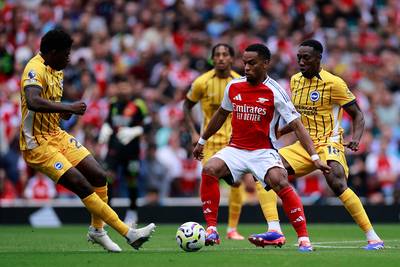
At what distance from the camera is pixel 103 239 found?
38.0ft

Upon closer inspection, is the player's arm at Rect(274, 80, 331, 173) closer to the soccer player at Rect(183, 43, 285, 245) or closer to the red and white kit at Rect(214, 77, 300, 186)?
the red and white kit at Rect(214, 77, 300, 186)

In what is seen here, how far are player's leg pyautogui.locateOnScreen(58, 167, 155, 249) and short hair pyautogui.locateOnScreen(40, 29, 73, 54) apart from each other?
1381 mm

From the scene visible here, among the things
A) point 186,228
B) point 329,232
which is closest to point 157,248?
point 186,228

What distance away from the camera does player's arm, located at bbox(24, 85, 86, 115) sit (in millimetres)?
10836

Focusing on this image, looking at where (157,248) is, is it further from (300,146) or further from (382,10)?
(382,10)

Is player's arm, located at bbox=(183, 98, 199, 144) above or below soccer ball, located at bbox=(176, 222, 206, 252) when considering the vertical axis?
above

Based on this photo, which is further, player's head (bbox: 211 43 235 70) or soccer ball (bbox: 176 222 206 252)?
player's head (bbox: 211 43 235 70)

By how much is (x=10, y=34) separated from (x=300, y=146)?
12.1 metres

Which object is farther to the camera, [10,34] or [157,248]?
[10,34]

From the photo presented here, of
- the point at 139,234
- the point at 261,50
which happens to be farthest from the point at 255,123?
the point at 139,234

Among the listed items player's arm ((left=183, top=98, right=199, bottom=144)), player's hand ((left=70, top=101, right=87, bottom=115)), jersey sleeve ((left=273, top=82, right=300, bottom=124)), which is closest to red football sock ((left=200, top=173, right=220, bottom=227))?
jersey sleeve ((left=273, top=82, right=300, bottom=124))

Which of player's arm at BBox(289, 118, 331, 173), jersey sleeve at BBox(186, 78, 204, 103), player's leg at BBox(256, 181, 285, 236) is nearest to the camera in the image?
player's arm at BBox(289, 118, 331, 173)

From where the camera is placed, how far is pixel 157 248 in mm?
12430

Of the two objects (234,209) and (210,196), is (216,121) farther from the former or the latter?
(234,209)
